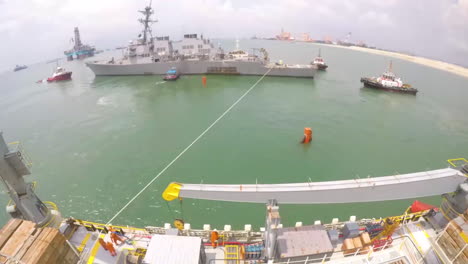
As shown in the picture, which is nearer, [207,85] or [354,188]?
[354,188]

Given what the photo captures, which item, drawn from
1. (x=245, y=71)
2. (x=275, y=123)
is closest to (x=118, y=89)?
(x=245, y=71)

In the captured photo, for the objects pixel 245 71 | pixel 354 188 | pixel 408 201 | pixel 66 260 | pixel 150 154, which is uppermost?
pixel 245 71

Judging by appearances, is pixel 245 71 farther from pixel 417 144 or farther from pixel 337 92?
pixel 417 144

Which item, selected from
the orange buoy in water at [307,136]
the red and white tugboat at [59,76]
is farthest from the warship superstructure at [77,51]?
the orange buoy in water at [307,136]

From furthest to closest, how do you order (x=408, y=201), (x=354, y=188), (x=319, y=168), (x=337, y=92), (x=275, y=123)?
(x=337, y=92), (x=275, y=123), (x=319, y=168), (x=408, y=201), (x=354, y=188)

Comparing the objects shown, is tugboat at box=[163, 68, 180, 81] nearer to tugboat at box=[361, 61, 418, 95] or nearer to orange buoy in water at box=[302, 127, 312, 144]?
orange buoy in water at box=[302, 127, 312, 144]

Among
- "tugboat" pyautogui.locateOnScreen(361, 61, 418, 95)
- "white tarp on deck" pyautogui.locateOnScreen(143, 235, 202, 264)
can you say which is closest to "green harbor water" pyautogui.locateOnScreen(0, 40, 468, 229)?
"tugboat" pyautogui.locateOnScreen(361, 61, 418, 95)
